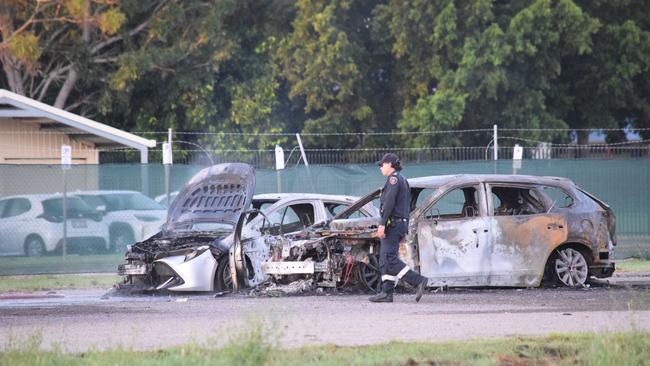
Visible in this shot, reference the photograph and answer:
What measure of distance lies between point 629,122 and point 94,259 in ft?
87.0

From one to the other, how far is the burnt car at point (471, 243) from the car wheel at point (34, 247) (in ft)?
23.5

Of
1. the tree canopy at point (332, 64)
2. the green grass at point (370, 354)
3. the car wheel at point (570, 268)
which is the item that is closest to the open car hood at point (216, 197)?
the car wheel at point (570, 268)

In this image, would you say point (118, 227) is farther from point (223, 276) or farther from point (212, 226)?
point (223, 276)

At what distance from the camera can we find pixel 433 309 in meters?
13.8

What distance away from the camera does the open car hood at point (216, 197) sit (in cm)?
1694

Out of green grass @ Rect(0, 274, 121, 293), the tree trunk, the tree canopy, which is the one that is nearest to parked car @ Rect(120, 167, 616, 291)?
green grass @ Rect(0, 274, 121, 293)

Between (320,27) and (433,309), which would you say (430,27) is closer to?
(320,27)

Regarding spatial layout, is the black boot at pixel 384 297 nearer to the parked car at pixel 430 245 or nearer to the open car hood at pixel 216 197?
the parked car at pixel 430 245

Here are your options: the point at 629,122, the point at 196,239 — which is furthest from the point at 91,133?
the point at 629,122

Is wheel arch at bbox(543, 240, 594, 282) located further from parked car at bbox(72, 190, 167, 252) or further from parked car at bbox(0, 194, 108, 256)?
parked car at bbox(0, 194, 108, 256)

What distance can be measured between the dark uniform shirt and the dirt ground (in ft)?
Answer: 3.47

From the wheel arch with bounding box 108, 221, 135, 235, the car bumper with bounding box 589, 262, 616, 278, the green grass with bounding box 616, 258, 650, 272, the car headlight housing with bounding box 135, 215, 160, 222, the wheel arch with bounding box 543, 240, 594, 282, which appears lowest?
the green grass with bounding box 616, 258, 650, 272

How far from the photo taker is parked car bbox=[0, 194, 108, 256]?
2208 cm

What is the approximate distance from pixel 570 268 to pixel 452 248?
182 centimetres
